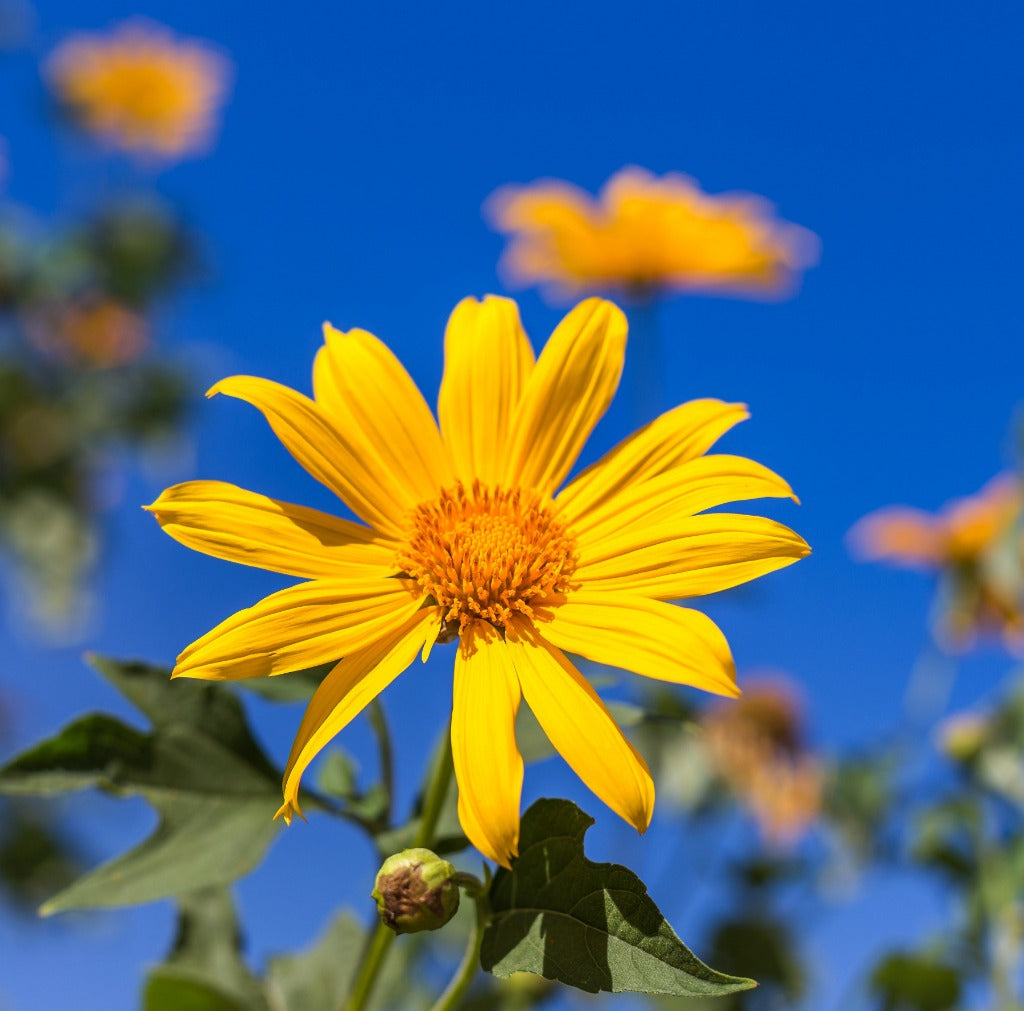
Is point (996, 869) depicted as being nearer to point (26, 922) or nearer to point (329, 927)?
point (329, 927)

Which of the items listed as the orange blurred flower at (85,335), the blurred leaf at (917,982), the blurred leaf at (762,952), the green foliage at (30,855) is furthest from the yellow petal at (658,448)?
the orange blurred flower at (85,335)

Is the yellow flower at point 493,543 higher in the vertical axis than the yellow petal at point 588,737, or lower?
higher

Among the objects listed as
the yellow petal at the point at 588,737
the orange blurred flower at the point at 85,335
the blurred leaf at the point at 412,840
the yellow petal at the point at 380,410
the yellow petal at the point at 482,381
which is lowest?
the blurred leaf at the point at 412,840

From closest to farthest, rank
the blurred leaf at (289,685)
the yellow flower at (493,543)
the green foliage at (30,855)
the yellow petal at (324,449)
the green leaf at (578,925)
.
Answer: the green leaf at (578,925), the yellow flower at (493,543), the yellow petal at (324,449), the blurred leaf at (289,685), the green foliage at (30,855)

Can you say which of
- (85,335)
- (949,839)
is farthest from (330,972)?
(85,335)

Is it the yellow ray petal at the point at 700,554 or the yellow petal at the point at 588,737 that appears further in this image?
the yellow ray petal at the point at 700,554

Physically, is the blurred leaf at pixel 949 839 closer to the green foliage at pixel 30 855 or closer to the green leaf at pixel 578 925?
the green leaf at pixel 578 925

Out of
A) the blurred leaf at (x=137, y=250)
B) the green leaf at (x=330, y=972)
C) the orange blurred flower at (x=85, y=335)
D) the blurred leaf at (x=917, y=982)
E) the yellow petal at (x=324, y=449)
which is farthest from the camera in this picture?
the blurred leaf at (x=137, y=250)
